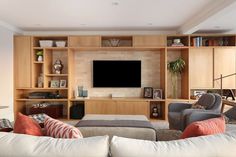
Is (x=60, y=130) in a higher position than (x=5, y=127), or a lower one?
higher

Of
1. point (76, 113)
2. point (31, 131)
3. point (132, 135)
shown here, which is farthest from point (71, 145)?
point (76, 113)

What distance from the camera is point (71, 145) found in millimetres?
1390

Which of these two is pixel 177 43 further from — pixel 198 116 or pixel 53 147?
pixel 53 147

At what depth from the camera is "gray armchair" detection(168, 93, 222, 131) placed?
3912 mm

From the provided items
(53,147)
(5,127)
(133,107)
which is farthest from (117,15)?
(53,147)

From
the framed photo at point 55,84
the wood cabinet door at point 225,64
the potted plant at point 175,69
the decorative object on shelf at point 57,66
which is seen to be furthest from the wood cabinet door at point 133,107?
the wood cabinet door at point 225,64

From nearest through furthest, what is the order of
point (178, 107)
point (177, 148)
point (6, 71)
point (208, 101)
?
point (177, 148) < point (208, 101) < point (178, 107) < point (6, 71)

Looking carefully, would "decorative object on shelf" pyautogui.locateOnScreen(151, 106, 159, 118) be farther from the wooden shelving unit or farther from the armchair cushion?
the armchair cushion

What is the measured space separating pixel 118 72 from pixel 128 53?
57 cm

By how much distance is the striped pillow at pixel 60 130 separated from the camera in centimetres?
178

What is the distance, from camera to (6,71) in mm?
5777

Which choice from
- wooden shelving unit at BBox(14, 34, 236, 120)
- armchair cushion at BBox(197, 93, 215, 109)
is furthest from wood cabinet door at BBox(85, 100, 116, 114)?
armchair cushion at BBox(197, 93, 215, 109)

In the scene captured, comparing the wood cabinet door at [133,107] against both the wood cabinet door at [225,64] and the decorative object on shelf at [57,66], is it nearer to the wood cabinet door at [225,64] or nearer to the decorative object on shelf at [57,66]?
the decorative object on shelf at [57,66]

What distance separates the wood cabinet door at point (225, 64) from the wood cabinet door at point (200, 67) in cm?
14
